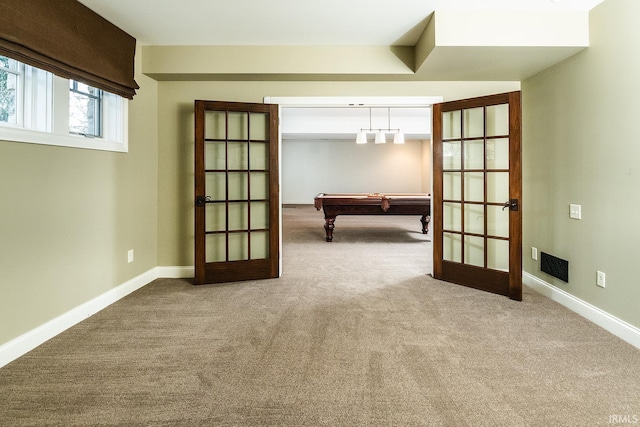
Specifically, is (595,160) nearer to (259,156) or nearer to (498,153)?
(498,153)

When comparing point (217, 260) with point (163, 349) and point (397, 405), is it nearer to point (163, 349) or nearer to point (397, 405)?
point (163, 349)

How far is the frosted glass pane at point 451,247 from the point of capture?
3734mm

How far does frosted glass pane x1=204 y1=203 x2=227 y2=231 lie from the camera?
3.80 metres

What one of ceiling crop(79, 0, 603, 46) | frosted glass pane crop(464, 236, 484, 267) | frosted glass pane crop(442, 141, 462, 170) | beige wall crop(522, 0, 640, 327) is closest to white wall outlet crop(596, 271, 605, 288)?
beige wall crop(522, 0, 640, 327)

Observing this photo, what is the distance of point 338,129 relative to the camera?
30.9ft

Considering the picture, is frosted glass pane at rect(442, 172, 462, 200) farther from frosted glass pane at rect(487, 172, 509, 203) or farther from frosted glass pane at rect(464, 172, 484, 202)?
frosted glass pane at rect(487, 172, 509, 203)

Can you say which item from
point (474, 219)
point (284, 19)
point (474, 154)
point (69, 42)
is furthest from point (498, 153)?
point (69, 42)

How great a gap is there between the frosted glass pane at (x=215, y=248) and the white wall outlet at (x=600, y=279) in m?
3.40

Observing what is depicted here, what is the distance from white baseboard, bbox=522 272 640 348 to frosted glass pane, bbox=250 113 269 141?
126 inches

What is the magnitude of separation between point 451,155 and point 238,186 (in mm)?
2346

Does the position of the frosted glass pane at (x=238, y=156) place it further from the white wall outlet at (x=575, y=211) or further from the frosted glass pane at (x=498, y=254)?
the white wall outlet at (x=575, y=211)

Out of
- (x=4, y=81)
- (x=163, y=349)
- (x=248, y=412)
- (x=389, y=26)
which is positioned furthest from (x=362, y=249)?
(x=4, y=81)

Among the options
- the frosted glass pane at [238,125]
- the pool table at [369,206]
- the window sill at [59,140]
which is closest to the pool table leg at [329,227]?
the pool table at [369,206]

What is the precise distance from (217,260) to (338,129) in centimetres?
647
